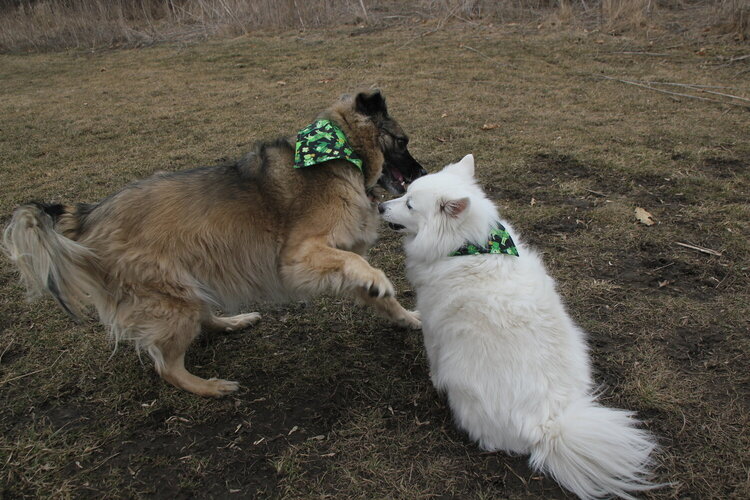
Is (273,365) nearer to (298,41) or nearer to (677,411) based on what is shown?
(677,411)

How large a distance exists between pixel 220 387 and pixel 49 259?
3.42 ft

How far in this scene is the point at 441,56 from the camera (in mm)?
9406

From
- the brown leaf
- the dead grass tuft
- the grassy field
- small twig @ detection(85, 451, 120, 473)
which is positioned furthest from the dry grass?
small twig @ detection(85, 451, 120, 473)

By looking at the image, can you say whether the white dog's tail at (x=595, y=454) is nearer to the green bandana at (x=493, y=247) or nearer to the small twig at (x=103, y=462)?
the green bandana at (x=493, y=247)

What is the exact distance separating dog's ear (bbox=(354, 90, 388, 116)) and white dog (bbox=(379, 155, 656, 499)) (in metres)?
0.67

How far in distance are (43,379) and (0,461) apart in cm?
54

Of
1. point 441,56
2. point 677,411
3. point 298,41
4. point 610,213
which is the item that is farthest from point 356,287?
point 298,41

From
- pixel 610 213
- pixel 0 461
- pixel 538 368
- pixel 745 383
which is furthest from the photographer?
pixel 610 213

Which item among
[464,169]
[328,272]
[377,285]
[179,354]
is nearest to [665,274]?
[464,169]

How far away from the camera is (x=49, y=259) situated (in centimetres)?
220

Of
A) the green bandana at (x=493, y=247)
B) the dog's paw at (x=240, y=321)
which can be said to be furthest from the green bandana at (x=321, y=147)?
the dog's paw at (x=240, y=321)

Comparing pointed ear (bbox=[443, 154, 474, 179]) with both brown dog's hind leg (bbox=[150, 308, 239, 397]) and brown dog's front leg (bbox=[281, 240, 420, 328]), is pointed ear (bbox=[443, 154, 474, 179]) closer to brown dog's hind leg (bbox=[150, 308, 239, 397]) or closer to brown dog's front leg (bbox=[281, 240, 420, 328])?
brown dog's front leg (bbox=[281, 240, 420, 328])

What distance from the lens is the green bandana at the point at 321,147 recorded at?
8.68 feet

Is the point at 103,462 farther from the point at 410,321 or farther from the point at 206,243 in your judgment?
Answer: the point at 410,321
